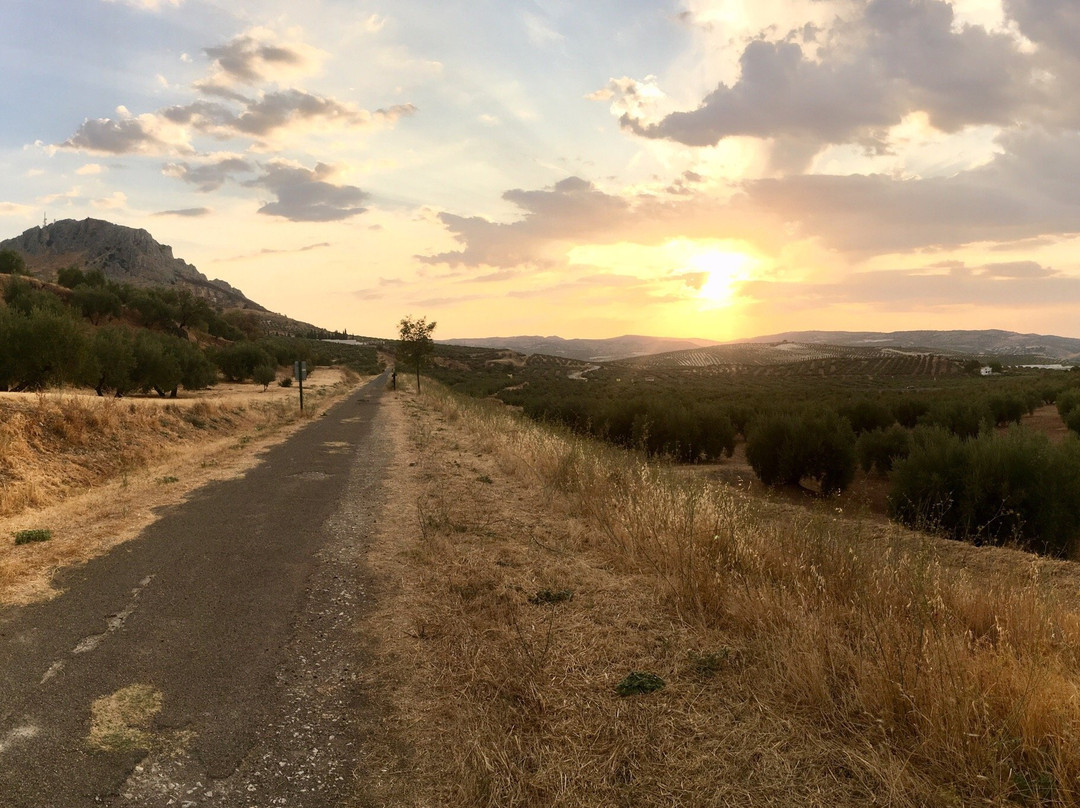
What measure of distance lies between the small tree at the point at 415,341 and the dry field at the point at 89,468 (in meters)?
30.8

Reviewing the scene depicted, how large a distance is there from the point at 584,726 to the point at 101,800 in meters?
2.67

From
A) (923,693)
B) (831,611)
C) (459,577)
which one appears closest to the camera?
(923,693)

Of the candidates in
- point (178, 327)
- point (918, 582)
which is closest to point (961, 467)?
point (918, 582)

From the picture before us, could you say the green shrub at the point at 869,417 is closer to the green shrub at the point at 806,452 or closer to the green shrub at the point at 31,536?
the green shrub at the point at 806,452

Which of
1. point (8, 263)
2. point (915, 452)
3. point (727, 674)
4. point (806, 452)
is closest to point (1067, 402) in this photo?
point (806, 452)

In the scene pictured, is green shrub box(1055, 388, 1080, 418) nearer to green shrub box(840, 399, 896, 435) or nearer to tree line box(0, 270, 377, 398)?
green shrub box(840, 399, 896, 435)

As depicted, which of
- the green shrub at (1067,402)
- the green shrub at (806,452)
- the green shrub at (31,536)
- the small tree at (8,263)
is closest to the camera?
the green shrub at (31,536)

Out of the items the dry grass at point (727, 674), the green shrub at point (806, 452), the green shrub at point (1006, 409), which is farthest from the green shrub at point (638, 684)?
the green shrub at point (1006, 409)

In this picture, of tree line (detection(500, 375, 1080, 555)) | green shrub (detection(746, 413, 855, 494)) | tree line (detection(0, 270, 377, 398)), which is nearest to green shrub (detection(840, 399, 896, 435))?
tree line (detection(500, 375, 1080, 555))

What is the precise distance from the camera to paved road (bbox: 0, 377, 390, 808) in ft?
10.6

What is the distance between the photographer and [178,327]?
56.2m

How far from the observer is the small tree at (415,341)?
49.5m

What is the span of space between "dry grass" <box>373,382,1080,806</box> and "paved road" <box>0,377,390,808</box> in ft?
1.76

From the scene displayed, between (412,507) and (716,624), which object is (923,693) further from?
(412,507)
